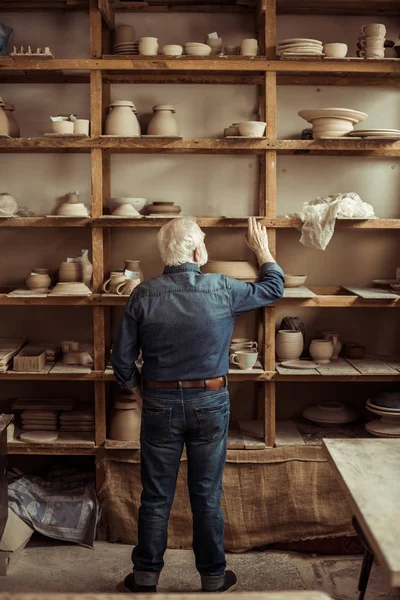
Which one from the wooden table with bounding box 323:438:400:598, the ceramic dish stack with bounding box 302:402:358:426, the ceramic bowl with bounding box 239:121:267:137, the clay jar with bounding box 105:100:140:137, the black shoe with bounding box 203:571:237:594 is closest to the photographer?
the wooden table with bounding box 323:438:400:598

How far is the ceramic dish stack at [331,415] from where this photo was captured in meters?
4.46

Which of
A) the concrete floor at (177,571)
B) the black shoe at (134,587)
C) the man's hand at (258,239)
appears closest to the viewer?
the black shoe at (134,587)

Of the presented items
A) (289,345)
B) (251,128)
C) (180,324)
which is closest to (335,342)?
(289,345)

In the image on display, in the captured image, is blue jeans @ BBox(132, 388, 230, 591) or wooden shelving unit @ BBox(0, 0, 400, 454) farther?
wooden shelving unit @ BBox(0, 0, 400, 454)

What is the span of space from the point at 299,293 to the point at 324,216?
1.48ft

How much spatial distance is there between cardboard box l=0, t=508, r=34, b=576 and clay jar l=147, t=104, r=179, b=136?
7.43 ft

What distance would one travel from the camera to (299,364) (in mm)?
4281

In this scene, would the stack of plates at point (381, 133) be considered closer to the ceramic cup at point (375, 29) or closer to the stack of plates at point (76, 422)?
the ceramic cup at point (375, 29)

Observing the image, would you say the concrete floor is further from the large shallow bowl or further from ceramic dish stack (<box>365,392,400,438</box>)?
the large shallow bowl

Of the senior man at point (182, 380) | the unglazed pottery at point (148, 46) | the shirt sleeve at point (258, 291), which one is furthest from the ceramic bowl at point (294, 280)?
the unglazed pottery at point (148, 46)

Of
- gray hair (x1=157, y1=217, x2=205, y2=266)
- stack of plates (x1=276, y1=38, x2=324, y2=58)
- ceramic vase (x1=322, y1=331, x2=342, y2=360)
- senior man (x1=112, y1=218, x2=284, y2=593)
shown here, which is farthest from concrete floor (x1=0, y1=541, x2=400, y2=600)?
stack of plates (x1=276, y1=38, x2=324, y2=58)

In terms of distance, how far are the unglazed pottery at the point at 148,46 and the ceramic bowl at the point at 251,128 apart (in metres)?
0.63

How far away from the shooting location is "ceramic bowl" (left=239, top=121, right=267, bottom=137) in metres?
3.99

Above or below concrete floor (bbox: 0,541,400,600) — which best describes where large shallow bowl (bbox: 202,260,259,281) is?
above
